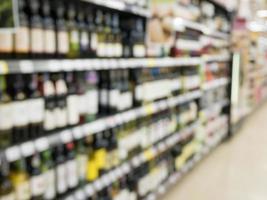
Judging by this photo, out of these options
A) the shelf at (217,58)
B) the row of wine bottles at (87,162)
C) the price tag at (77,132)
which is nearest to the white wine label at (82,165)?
the row of wine bottles at (87,162)

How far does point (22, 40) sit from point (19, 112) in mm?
372

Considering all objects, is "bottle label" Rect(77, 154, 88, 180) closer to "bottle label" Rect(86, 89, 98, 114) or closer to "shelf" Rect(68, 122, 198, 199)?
"shelf" Rect(68, 122, 198, 199)

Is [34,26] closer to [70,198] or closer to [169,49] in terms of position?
[70,198]

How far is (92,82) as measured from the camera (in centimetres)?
264

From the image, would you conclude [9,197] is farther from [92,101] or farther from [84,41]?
[84,41]

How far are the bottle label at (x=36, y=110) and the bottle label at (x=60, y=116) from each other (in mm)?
143

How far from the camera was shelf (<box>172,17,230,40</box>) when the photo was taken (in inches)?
150

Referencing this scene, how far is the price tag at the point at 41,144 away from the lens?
1.90 metres

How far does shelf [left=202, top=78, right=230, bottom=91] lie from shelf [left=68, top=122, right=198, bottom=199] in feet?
3.35

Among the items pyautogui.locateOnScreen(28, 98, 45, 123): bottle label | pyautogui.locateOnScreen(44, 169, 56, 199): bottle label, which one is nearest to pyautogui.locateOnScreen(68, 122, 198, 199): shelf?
pyautogui.locateOnScreen(44, 169, 56, 199): bottle label

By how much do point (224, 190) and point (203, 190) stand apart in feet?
0.76

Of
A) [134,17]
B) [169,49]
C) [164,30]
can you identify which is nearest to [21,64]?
[134,17]

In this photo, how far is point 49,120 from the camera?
209 centimetres

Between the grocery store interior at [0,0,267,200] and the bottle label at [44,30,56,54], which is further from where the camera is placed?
the bottle label at [44,30,56,54]
